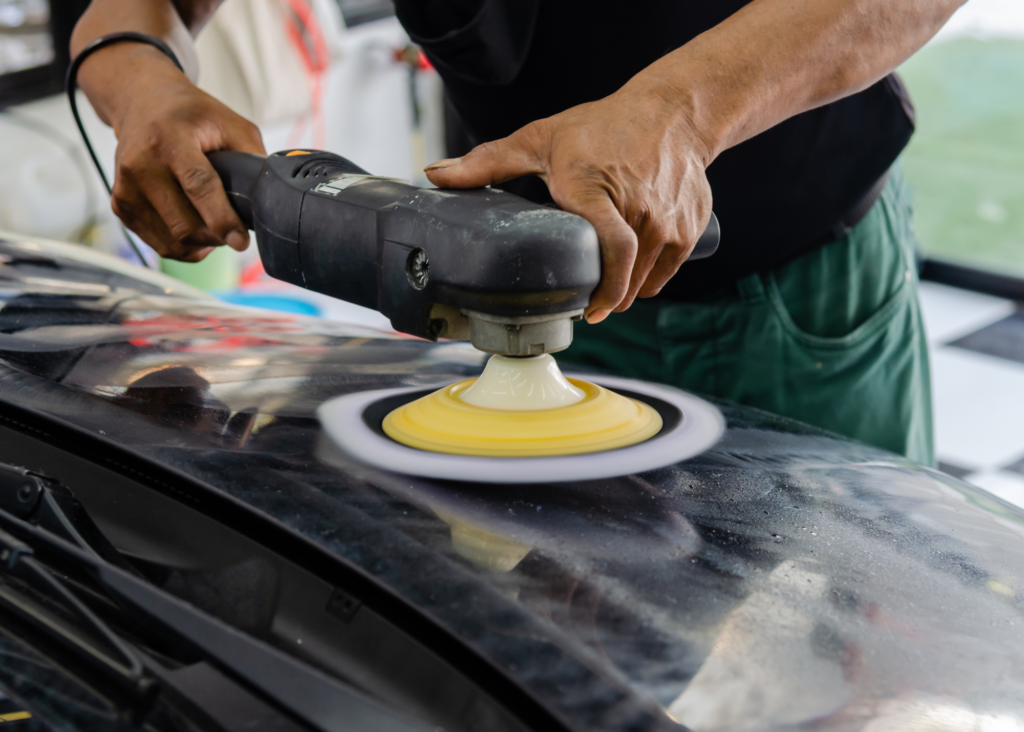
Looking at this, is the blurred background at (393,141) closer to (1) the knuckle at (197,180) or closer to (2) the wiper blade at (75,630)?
(1) the knuckle at (197,180)

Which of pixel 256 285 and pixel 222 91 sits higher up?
pixel 222 91

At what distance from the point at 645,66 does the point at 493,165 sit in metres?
0.37

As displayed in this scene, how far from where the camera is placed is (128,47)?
1083mm

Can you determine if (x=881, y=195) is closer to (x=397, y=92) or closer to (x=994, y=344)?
(x=994, y=344)

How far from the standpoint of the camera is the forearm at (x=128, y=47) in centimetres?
106

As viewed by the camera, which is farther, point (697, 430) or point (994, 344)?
point (994, 344)

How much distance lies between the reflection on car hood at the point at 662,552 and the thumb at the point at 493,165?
201 mm

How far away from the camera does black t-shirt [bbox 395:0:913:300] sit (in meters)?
1.01

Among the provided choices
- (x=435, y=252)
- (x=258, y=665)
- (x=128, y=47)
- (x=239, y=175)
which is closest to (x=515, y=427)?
(x=435, y=252)

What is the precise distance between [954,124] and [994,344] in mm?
1953

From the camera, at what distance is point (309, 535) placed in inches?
21.4

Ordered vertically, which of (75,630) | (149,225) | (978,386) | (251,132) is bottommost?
(978,386)

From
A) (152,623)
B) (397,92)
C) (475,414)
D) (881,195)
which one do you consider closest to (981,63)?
(397,92)

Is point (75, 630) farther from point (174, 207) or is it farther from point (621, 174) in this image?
point (174, 207)
